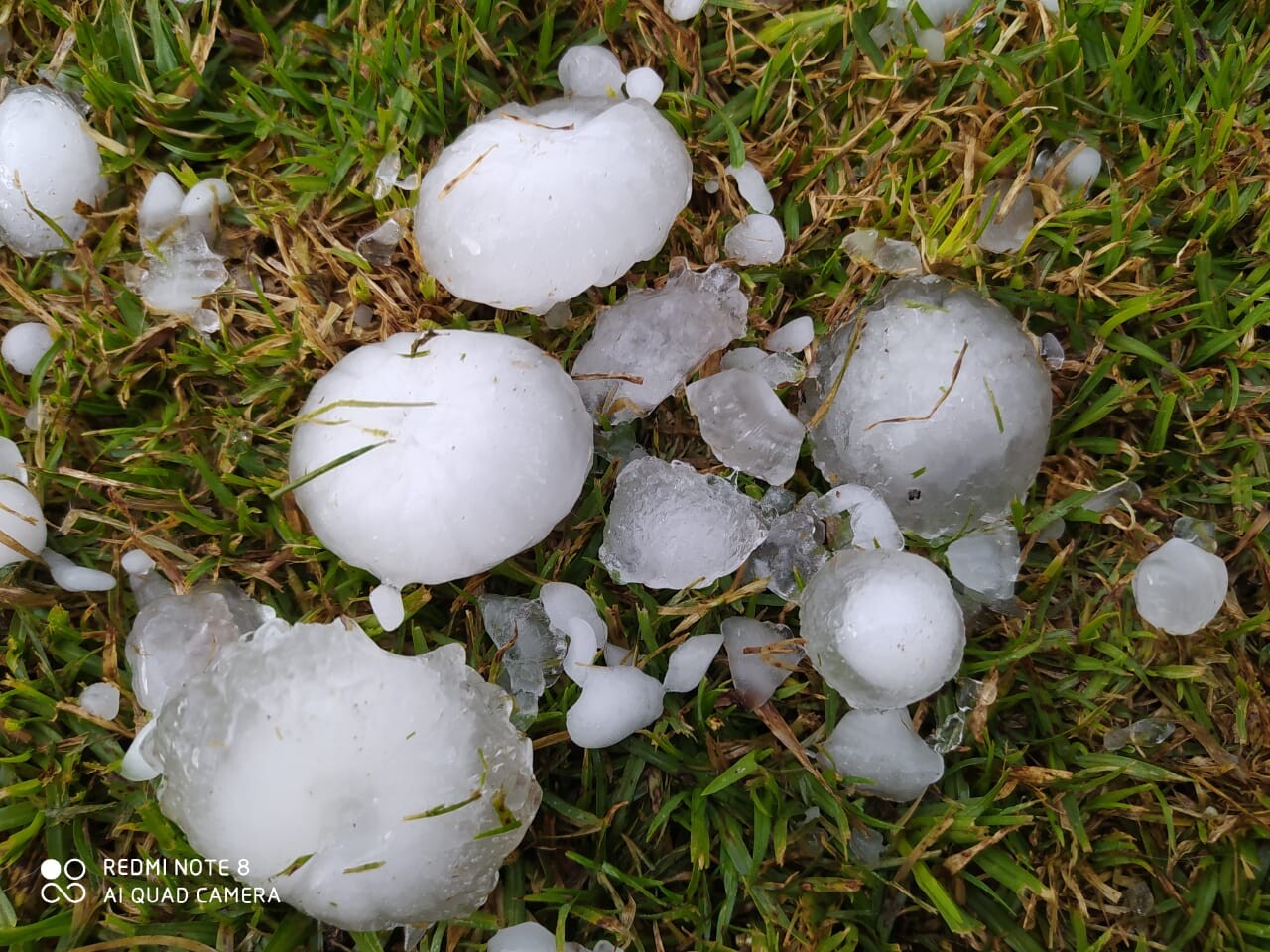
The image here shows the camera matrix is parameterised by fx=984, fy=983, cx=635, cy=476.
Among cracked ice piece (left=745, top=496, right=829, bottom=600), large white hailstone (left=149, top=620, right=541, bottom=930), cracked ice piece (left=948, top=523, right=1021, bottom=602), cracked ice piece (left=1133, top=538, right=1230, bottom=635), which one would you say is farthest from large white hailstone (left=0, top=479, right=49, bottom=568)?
cracked ice piece (left=1133, top=538, right=1230, bottom=635)

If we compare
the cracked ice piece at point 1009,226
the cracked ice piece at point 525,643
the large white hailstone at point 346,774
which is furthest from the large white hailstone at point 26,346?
the cracked ice piece at point 1009,226

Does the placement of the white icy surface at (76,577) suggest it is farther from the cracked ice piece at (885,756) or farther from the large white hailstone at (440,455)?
the cracked ice piece at (885,756)

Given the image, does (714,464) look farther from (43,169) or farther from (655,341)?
(43,169)

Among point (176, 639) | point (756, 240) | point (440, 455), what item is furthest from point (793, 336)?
point (176, 639)

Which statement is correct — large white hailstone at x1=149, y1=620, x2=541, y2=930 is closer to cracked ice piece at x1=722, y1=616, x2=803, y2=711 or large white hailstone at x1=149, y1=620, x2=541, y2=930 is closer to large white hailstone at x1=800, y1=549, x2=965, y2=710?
cracked ice piece at x1=722, y1=616, x2=803, y2=711

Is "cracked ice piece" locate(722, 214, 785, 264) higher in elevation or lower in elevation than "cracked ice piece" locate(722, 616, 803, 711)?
higher

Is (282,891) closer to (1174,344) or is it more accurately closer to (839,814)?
(839,814)
